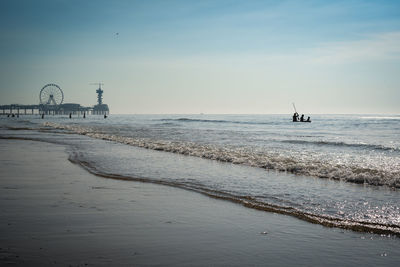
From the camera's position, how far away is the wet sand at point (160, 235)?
Result: 464 cm

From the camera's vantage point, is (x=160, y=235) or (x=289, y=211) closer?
(x=160, y=235)

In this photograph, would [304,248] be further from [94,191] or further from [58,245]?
[94,191]

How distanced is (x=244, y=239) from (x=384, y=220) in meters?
3.26

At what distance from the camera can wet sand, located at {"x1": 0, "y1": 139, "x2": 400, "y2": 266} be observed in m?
4.64

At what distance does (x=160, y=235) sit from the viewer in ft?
18.4

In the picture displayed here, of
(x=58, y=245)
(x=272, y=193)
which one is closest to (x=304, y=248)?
(x=58, y=245)

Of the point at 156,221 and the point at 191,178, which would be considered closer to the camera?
the point at 156,221

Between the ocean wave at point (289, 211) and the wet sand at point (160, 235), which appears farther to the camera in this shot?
the ocean wave at point (289, 211)

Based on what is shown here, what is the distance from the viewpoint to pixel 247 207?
7855 mm

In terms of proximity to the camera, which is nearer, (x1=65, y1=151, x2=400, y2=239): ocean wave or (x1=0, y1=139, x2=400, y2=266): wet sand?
(x1=0, y1=139, x2=400, y2=266): wet sand

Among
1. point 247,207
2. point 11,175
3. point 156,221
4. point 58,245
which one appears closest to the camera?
point 58,245

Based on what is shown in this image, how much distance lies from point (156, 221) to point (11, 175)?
705 centimetres

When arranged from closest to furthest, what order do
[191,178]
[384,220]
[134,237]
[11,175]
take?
[134,237] → [384,220] → [11,175] → [191,178]

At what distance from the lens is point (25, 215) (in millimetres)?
6512
